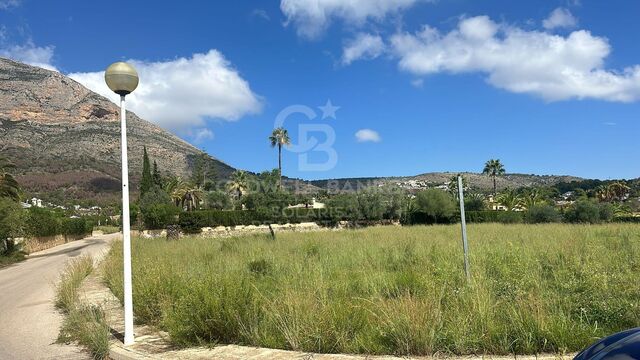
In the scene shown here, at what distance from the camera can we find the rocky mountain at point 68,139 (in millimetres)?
97688

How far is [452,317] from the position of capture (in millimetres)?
5891

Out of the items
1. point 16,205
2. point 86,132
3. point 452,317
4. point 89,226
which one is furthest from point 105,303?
point 86,132

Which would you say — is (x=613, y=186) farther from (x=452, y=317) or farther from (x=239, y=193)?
(x=452, y=317)

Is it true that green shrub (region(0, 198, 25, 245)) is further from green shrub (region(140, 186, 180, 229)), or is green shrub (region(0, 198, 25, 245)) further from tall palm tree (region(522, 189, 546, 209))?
tall palm tree (region(522, 189, 546, 209))

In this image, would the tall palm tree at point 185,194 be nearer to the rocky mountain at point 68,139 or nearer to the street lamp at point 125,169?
the rocky mountain at point 68,139

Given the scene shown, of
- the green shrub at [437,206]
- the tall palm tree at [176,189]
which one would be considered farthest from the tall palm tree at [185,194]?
the green shrub at [437,206]

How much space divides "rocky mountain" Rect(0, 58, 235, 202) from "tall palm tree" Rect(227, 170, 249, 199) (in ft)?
44.1

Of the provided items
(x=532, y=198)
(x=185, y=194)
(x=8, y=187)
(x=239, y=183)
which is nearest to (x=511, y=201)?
(x=532, y=198)

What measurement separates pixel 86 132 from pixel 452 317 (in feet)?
404

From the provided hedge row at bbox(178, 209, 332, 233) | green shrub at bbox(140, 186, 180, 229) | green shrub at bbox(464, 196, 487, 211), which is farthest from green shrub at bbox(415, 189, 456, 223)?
green shrub at bbox(140, 186, 180, 229)

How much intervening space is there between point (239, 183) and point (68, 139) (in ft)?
160

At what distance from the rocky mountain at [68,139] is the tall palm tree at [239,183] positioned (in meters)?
13.4

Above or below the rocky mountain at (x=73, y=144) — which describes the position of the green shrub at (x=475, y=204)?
below

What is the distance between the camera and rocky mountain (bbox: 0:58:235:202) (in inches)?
3846
